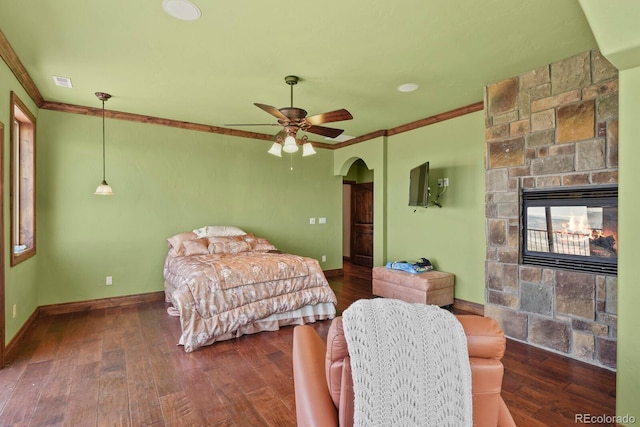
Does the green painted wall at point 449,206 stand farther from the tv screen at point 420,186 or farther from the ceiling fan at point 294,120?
the ceiling fan at point 294,120

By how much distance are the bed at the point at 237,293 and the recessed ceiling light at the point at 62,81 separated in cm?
224

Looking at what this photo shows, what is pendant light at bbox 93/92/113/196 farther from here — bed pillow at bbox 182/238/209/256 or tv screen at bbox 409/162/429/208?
tv screen at bbox 409/162/429/208

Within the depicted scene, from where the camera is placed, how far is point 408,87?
3.61 m

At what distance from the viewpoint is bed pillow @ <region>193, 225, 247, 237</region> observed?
4.93 metres

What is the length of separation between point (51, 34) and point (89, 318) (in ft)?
10.4

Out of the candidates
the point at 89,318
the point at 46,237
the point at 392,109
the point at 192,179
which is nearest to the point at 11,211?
the point at 46,237

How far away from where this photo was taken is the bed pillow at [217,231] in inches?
194

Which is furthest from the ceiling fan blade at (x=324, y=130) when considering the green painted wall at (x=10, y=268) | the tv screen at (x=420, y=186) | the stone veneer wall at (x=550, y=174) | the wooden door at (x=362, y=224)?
the wooden door at (x=362, y=224)

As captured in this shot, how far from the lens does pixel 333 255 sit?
21.9ft

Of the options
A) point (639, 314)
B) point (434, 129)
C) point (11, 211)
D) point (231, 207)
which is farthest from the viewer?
point (231, 207)

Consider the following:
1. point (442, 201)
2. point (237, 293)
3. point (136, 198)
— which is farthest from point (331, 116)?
point (136, 198)

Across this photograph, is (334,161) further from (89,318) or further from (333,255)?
(89,318)

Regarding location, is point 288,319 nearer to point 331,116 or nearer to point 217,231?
point 217,231

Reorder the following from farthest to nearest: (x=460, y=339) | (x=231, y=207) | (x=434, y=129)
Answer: (x=231, y=207)
(x=434, y=129)
(x=460, y=339)
